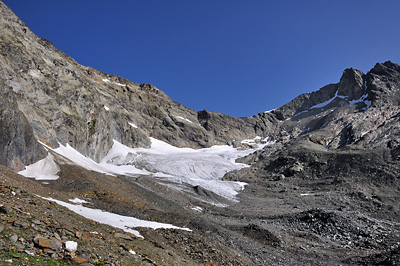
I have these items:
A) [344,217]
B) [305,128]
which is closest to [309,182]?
[344,217]

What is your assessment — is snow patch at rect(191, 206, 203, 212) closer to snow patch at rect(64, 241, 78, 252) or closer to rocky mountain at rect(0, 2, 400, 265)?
rocky mountain at rect(0, 2, 400, 265)

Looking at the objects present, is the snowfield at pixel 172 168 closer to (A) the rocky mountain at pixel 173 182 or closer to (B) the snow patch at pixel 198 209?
(A) the rocky mountain at pixel 173 182

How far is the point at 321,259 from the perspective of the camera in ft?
68.3

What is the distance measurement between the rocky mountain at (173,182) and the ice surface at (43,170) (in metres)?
0.26

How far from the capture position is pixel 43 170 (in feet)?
119

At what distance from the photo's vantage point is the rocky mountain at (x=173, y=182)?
42.2ft

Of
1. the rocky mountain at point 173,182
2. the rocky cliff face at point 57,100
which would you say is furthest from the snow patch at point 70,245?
the rocky cliff face at point 57,100

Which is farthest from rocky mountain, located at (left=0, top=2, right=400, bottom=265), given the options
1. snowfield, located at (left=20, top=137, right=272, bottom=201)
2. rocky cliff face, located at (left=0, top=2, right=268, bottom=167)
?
snowfield, located at (left=20, top=137, right=272, bottom=201)

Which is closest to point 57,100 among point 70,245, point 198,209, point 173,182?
point 173,182

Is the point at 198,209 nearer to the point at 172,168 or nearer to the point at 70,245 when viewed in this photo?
the point at 70,245

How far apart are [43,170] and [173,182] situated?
27.6m

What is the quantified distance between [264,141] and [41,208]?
541ft

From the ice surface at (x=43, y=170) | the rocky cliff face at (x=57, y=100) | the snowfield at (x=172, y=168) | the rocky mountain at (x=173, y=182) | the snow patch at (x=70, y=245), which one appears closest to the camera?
the snow patch at (x=70, y=245)

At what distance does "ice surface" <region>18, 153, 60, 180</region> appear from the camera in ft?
110
